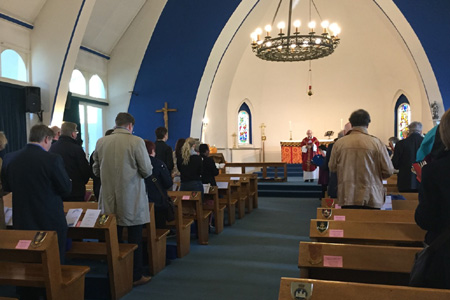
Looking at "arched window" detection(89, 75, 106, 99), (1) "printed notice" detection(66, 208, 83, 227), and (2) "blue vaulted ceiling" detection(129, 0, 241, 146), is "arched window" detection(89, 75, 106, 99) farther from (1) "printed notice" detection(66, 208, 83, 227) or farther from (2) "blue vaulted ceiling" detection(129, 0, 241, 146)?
(1) "printed notice" detection(66, 208, 83, 227)

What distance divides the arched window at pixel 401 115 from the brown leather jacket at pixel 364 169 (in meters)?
11.7

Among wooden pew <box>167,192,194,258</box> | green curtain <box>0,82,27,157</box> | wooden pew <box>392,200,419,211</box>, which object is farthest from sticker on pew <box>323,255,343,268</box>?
green curtain <box>0,82,27,157</box>

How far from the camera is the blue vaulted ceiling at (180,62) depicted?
10969 mm

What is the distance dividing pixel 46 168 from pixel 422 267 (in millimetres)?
2586

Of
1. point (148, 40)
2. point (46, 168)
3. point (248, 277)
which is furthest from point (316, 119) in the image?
point (46, 168)

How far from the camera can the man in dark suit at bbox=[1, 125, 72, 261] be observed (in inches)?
119

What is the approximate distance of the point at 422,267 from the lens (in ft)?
5.70

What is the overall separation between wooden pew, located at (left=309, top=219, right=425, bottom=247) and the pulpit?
11.9m

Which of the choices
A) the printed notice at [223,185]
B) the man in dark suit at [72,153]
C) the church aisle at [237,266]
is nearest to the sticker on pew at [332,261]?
the church aisle at [237,266]

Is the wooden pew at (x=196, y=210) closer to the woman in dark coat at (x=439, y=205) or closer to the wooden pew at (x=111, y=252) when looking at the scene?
the wooden pew at (x=111, y=252)

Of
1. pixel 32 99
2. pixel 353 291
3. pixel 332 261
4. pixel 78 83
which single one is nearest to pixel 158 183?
pixel 332 261

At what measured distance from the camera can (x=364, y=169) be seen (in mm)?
3639

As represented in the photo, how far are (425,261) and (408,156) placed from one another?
3.90 metres

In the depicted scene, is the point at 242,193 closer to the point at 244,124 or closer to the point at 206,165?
the point at 206,165
